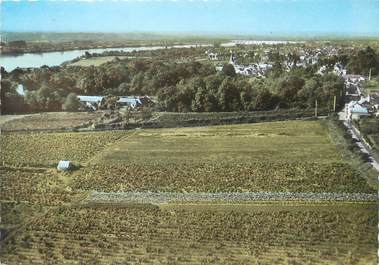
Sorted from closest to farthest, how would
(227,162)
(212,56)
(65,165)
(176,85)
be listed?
(227,162), (65,165), (176,85), (212,56)

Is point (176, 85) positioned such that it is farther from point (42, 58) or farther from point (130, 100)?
point (42, 58)

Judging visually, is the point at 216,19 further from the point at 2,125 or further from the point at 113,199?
the point at 2,125

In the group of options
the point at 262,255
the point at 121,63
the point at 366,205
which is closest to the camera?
the point at 262,255

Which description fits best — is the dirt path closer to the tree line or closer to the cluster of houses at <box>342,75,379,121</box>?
the tree line

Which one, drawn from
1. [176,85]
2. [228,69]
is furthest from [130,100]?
[228,69]

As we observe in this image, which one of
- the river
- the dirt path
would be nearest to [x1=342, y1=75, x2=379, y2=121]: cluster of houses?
the river

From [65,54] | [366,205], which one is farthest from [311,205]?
[65,54]
